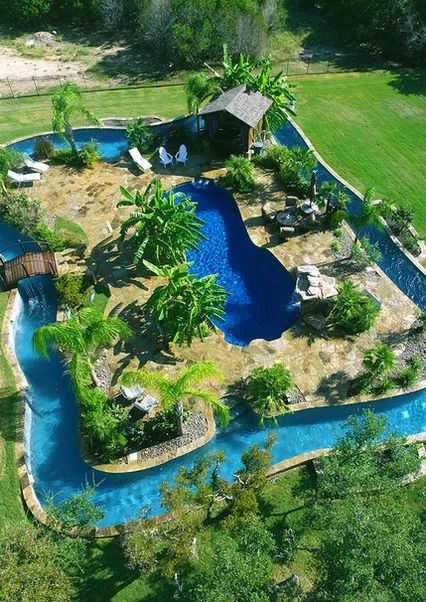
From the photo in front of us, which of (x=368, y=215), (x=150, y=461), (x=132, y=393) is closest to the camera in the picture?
(x=150, y=461)

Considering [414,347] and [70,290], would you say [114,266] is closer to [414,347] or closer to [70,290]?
[70,290]

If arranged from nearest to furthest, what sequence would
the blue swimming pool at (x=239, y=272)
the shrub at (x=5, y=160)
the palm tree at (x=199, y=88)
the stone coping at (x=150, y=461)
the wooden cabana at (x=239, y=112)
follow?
the stone coping at (x=150, y=461) → the blue swimming pool at (x=239, y=272) → the shrub at (x=5, y=160) → the wooden cabana at (x=239, y=112) → the palm tree at (x=199, y=88)

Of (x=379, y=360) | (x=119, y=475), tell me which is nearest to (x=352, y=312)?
(x=379, y=360)

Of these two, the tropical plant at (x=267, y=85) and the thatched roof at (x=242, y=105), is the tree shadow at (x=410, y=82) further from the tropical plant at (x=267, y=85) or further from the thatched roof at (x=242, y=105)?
the thatched roof at (x=242, y=105)

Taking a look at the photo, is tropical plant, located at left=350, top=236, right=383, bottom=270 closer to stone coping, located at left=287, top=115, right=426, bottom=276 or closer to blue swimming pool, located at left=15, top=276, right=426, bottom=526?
stone coping, located at left=287, top=115, right=426, bottom=276

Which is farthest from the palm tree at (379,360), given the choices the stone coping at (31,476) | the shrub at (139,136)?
the shrub at (139,136)

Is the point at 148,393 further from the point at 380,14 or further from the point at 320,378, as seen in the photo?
the point at 380,14
